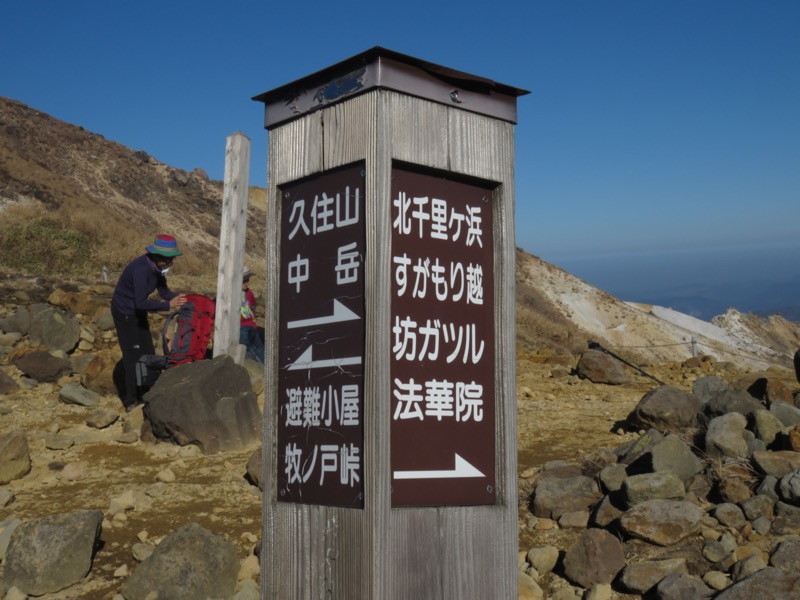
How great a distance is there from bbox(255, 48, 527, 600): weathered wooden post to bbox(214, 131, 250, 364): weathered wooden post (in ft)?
21.3

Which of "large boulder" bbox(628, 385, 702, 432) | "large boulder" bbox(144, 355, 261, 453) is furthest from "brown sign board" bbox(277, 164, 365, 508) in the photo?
"large boulder" bbox(628, 385, 702, 432)

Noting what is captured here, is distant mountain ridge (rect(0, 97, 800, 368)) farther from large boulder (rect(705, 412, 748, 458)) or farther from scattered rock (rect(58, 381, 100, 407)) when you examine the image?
large boulder (rect(705, 412, 748, 458))

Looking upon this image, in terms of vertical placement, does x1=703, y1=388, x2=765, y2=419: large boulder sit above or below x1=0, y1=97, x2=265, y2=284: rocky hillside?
below

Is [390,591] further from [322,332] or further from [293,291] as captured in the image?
[293,291]

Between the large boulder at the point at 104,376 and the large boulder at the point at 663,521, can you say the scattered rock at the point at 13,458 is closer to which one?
the large boulder at the point at 104,376

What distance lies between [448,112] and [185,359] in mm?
7088

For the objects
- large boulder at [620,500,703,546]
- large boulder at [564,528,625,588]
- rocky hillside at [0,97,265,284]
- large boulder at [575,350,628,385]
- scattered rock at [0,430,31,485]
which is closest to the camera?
large boulder at [564,528,625,588]

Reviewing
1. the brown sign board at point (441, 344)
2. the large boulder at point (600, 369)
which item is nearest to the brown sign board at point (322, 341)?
the brown sign board at point (441, 344)

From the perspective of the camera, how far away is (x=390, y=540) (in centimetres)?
291

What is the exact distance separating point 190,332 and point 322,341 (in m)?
6.98

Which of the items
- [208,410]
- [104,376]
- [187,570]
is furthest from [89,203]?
[187,570]

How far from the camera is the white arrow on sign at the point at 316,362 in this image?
3.07m

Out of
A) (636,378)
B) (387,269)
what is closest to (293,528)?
(387,269)

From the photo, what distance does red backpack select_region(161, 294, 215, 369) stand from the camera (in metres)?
9.74
